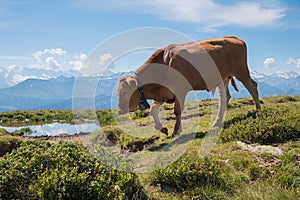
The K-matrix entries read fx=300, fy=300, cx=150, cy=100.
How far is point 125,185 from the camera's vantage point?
5828 mm

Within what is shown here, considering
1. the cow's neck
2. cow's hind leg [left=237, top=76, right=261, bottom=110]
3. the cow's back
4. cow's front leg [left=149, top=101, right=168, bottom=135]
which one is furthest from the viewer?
cow's hind leg [left=237, top=76, right=261, bottom=110]

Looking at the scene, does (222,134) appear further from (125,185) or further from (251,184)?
(125,185)

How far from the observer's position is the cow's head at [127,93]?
10023mm

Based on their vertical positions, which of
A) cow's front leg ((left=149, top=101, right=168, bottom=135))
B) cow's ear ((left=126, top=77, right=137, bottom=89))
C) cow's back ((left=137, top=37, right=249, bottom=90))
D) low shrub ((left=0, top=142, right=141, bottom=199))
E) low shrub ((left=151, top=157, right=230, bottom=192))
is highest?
cow's back ((left=137, top=37, right=249, bottom=90))

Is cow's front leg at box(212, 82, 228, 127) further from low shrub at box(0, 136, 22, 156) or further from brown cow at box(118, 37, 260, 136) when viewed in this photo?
low shrub at box(0, 136, 22, 156)

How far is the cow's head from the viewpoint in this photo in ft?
32.9

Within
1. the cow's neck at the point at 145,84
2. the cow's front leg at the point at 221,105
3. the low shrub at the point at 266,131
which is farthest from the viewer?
the cow's front leg at the point at 221,105

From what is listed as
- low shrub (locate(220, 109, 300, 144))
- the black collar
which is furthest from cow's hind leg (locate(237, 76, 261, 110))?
the black collar

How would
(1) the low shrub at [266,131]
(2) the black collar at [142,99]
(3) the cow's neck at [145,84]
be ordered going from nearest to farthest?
(1) the low shrub at [266,131]
(2) the black collar at [142,99]
(3) the cow's neck at [145,84]

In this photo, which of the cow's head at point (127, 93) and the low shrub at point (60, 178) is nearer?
the low shrub at point (60, 178)

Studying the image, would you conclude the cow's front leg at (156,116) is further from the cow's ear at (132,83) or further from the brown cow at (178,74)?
the cow's ear at (132,83)

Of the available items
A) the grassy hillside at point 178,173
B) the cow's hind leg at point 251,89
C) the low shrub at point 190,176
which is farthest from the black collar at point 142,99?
the cow's hind leg at point 251,89

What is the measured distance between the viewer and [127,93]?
10062 mm

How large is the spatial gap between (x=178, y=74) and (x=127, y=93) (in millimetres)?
2113
